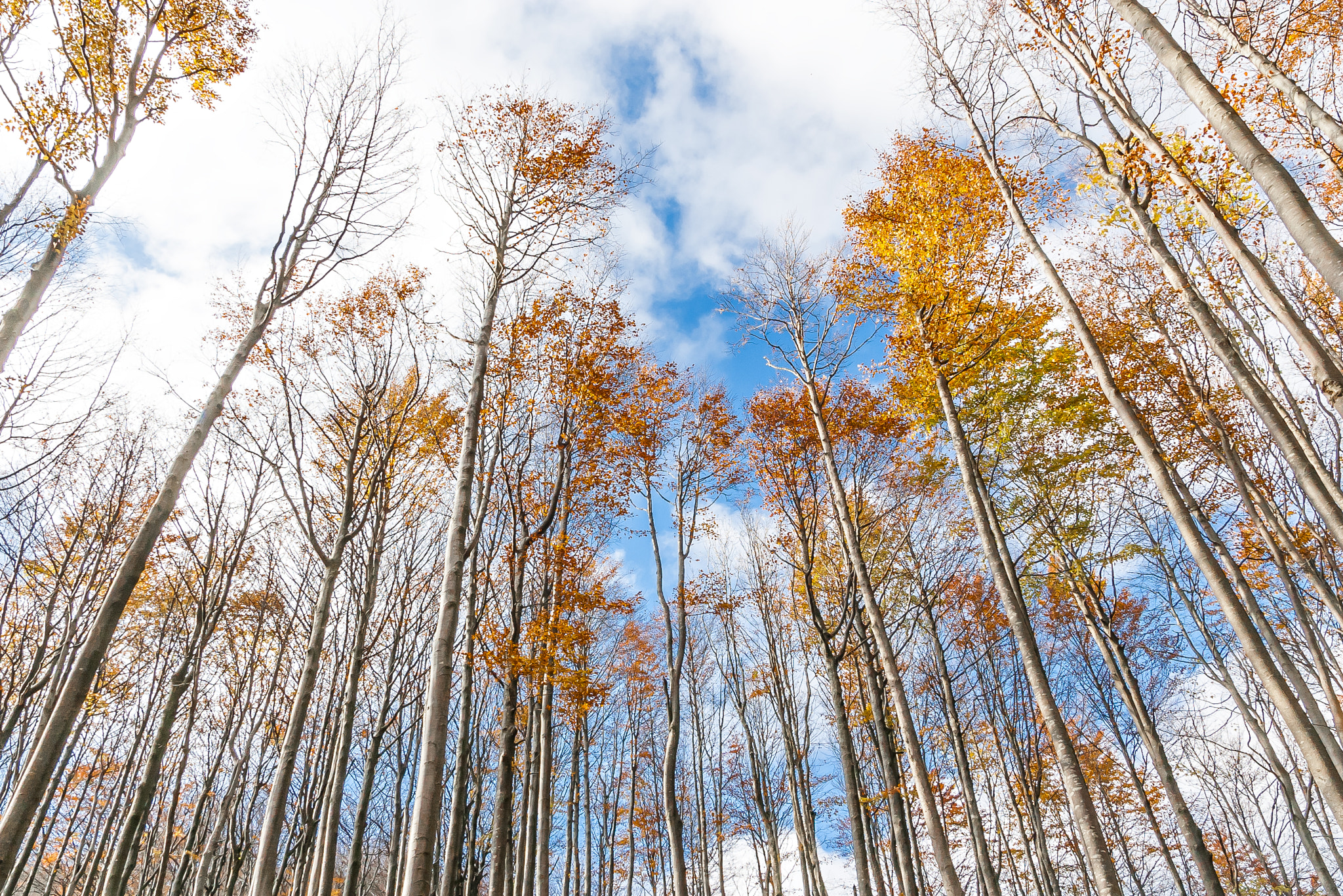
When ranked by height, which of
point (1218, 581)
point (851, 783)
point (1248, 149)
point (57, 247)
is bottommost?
point (851, 783)

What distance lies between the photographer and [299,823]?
34.4ft

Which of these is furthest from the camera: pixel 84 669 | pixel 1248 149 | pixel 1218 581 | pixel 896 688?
pixel 896 688

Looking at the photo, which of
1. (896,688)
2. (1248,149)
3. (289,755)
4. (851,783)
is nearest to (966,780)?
(851,783)

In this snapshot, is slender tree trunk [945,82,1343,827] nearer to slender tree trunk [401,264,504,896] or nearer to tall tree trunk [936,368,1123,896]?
tall tree trunk [936,368,1123,896]

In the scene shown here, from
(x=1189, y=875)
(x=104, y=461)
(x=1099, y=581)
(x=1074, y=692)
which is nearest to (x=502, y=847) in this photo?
(x=104, y=461)

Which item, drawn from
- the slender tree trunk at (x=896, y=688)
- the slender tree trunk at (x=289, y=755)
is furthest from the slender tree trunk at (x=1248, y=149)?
the slender tree trunk at (x=289, y=755)

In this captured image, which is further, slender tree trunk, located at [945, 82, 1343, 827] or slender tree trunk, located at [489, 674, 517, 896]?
slender tree trunk, located at [489, 674, 517, 896]

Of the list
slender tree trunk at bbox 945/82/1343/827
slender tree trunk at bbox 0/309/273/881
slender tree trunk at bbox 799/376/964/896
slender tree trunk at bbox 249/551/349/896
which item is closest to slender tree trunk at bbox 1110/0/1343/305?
slender tree trunk at bbox 945/82/1343/827

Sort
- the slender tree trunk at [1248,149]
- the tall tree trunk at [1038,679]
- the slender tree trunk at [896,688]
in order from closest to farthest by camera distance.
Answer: the slender tree trunk at [1248,149] → the tall tree trunk at [1038,679] → the slender tree trunk at [896,688]

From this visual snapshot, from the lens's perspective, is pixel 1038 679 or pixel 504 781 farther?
pixel 504 781

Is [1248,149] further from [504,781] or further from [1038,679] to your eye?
[504,781]

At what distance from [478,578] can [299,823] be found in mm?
7216

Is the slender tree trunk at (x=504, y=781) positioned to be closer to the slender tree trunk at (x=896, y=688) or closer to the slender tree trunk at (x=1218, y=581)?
the slender tree trunk at (x=896, y=688)

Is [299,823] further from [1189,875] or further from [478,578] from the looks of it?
[1189,875]
